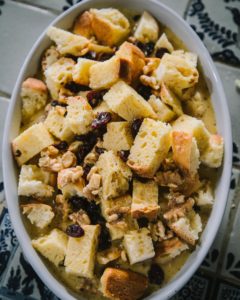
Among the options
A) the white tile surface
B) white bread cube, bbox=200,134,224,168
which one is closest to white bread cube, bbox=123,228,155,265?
white bread cube, bbox=200,134,224,168

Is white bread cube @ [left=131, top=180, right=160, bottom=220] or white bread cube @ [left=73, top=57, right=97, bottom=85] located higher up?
white bread cube @ [left=73, top=57, right=97, bottom=85]

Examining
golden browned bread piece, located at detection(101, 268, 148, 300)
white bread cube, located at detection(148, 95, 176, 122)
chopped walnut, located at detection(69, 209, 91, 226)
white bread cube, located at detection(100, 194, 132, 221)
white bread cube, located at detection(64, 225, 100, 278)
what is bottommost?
golden browned bread piece, located at detection(101, 268, 148, 300)

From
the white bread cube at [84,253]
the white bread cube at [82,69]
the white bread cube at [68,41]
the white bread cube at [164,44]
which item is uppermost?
the white bread cube at [164,44]

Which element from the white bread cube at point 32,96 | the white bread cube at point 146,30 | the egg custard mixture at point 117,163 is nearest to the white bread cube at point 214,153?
the egg custard mixture at point 117,163

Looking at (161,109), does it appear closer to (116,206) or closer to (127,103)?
(127,103)

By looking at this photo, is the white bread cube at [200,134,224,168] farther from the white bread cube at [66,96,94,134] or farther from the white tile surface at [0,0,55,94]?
the white tile surface at [0,0,55,94]

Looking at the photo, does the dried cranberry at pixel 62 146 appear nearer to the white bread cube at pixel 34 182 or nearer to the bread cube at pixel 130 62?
the white bread cube at pixel 34 182
